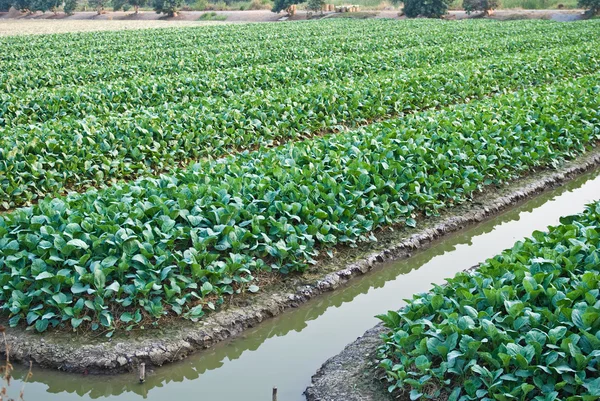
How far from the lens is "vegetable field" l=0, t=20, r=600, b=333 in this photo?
5.66 meters

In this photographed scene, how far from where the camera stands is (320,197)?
717 centimetres

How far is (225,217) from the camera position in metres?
6.39

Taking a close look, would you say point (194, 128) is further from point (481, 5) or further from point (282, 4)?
point (282, 4)

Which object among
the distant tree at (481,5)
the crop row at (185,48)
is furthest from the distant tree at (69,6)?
the distant tree at (481,5)

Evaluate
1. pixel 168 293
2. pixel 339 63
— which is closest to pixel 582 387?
pixel 168 293

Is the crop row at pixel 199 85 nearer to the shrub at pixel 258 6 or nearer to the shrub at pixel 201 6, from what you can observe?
the shrub at pixel 258 6

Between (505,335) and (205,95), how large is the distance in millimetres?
11003

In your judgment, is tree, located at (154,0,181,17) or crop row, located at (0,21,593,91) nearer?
crop row, located at (0,21,593,91)

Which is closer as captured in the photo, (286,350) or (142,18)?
(286,350)

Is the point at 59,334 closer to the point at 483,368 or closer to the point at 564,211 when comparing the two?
the point at 483,368

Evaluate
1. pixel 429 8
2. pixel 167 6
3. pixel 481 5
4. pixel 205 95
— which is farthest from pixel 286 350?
pixel 167 6

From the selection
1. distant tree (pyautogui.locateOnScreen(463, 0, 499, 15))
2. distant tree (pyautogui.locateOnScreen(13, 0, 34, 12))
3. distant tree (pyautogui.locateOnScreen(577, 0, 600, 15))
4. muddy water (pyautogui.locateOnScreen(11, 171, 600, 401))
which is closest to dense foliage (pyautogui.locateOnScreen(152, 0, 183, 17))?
distant tree (pyautogui.locateOnScreen(13, 0, 34, 12))

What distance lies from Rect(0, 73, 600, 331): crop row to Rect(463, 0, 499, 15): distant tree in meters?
37.1

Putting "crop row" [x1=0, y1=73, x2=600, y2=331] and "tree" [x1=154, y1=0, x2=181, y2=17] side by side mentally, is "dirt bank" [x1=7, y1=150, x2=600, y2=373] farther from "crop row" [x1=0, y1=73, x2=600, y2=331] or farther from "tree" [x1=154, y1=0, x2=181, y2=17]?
"tree" [x1=154, y1=0, x2=181, y2=17]
